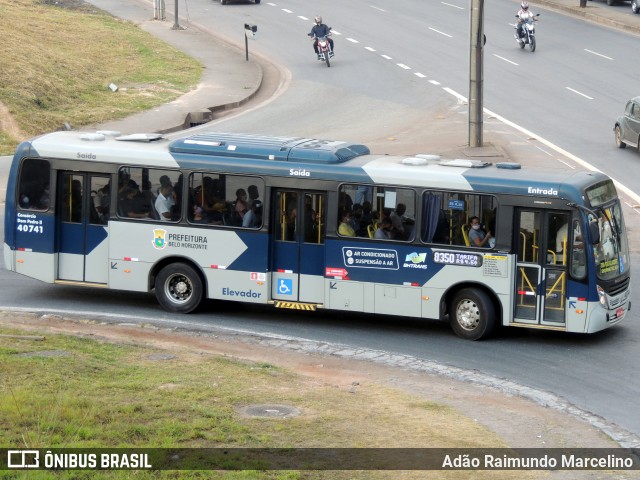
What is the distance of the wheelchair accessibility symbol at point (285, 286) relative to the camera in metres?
18.6

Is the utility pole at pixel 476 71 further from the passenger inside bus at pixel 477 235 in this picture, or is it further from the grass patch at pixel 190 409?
the grass patch at pixel 190 409

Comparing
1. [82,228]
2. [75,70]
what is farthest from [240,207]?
[75,70]

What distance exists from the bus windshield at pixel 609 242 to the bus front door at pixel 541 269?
0.46m

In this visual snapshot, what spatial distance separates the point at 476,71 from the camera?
97.7ft

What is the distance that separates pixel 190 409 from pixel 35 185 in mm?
8109

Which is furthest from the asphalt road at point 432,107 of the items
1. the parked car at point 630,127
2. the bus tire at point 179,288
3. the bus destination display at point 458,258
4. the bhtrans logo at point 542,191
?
the bhtrans logo at point 542,191

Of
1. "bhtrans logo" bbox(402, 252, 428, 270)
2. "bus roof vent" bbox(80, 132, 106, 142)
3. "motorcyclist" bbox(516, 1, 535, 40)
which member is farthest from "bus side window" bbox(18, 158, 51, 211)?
"motorcyclist" bbox(516, 1, 535, 40)

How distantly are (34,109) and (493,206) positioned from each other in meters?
22.9

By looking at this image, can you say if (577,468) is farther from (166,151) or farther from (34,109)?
(34,109)

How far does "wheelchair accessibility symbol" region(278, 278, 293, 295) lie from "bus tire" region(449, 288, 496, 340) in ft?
8.28

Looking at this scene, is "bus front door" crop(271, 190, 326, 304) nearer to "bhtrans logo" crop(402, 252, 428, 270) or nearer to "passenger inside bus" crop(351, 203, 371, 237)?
"passenger inside bus" crop(351, 203, 371, 237)

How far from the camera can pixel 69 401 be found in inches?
488

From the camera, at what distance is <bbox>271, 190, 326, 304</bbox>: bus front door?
18.4m

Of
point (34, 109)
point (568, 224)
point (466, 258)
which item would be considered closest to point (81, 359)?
point (466, 258)
